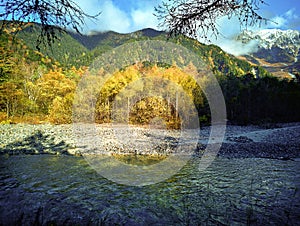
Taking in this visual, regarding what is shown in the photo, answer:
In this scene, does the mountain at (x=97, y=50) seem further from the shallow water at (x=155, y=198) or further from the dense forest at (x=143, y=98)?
the dense forest at (x=143, y=98)

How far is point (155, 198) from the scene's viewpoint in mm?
4801

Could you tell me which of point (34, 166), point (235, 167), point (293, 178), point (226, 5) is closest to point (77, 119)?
point (34, 166)

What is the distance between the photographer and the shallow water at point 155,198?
3.86m

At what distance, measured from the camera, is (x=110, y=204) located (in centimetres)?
447

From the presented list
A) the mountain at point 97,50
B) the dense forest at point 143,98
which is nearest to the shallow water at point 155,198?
the mountain at point 97,50

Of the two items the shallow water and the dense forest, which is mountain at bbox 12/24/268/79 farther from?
the dense forest

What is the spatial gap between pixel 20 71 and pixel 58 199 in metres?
30.9

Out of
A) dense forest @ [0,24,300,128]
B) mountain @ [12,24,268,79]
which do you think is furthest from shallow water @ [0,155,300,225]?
dense forest @ [0,24,300,128]

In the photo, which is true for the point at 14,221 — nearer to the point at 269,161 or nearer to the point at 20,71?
the point at 269,161

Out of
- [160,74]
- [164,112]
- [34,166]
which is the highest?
[160,74]

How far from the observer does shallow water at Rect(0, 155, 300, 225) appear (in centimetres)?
386

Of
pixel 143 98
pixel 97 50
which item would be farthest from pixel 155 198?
pixel 97 50

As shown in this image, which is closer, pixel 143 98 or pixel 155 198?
pixel 155 198

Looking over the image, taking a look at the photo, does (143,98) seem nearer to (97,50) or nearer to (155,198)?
(155,198)
